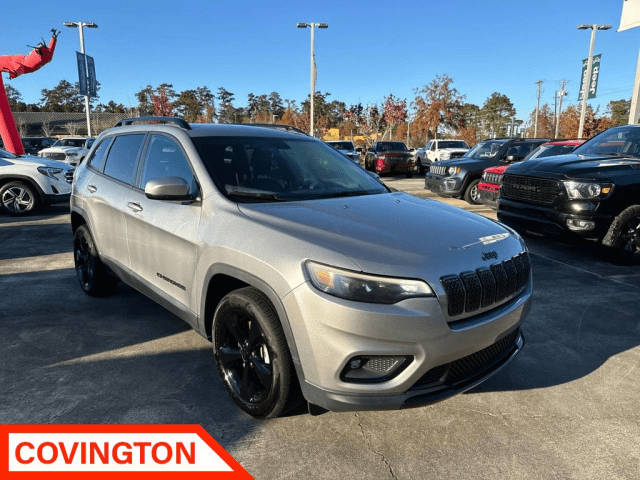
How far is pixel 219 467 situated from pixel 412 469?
0.96 meters

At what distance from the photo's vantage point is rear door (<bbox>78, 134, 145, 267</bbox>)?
3695 mm

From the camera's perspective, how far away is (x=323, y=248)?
7.13 feet

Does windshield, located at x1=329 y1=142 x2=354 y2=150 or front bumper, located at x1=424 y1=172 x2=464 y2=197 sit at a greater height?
windshield, located at x1=329 y1=142 x2=354 y2=150

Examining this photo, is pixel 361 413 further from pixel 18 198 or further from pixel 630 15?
pixel 630 15

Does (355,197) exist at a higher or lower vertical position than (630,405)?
higher

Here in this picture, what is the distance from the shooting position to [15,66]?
18.5 meters

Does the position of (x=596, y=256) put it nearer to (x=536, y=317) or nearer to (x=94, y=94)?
(x=536, y=317)

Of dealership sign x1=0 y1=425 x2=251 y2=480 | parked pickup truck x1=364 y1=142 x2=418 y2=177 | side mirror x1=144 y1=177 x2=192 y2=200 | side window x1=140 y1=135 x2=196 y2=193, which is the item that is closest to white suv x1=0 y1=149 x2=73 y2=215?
side window x1=140 y1=135 x2=196 y2=193

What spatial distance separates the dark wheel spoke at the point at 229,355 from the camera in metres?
2.66

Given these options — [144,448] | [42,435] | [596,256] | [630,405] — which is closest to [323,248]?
[144,448]

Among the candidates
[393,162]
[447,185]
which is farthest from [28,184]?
[393,162]

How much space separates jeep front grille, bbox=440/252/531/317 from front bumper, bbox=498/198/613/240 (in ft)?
11.5

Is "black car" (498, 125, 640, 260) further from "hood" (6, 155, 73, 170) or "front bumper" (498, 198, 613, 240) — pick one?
"hood" (6, 155, 73, 170)

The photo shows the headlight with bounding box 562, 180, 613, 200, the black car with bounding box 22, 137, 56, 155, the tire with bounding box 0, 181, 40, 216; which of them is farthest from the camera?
the black car with bounding box 22, 137, 56, 155
